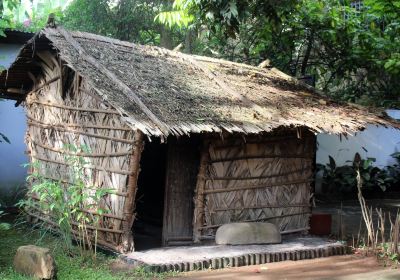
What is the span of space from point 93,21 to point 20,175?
5.45 meters

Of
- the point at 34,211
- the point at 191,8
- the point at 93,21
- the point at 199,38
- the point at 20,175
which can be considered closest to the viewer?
the point at 191,8

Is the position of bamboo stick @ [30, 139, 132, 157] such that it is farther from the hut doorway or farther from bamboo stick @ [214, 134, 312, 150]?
bamboo stick @ [214, 134, 312, 150]

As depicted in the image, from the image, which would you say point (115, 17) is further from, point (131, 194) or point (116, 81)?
point (131, 194)

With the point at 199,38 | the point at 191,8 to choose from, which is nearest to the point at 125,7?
the point at 199,38

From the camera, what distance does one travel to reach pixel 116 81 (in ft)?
24.4

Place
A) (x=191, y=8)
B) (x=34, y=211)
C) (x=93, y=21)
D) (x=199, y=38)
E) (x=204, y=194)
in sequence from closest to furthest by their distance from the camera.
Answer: (x=204, y=194) < (x=191, y=8) < (x=34, y=211) < (x=93, y=21) < (x=199, y=38)

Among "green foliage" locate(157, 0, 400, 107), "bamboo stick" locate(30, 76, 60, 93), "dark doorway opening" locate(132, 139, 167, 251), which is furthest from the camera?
"green foliage" locate(157, 0, 400, 107)

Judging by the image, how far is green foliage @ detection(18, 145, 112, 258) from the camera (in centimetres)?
679

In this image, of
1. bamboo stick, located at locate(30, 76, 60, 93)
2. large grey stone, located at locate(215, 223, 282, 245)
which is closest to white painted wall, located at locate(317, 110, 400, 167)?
large grey stone, located at locate(215, 223, 282, 245)

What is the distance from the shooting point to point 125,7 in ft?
49.9

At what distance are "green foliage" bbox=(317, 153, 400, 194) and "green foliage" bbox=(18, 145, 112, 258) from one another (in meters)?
8.26

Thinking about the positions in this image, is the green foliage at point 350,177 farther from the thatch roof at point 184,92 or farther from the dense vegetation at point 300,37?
the thatch roof at point 184,92

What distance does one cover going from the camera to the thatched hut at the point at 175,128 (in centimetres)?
710

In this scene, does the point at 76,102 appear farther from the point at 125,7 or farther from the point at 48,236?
the point at 125,7
